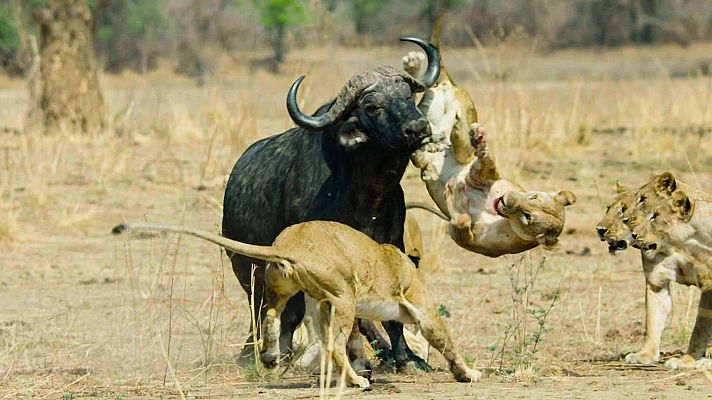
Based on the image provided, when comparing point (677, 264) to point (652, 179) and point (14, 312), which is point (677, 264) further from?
point (14, 312)

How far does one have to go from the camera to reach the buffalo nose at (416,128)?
22.9ft

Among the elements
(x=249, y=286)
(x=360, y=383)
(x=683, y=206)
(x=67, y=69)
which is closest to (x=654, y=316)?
(x=683, y=206)

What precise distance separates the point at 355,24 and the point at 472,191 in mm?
44920

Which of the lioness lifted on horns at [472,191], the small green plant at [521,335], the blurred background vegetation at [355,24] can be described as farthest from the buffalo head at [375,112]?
the blurred background vegetation at [355,24]

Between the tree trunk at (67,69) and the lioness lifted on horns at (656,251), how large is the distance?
1280cm

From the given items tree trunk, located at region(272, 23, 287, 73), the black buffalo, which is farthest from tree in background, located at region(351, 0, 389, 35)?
the black buffalo

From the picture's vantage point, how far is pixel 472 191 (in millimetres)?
7305

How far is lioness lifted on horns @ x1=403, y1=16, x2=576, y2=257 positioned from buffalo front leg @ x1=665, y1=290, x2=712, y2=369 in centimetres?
106

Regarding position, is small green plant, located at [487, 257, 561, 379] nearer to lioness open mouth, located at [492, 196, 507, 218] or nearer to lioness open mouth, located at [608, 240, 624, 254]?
lioness open mouth, located at [608, 240, 624, 254]

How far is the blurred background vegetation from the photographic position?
42.1 m

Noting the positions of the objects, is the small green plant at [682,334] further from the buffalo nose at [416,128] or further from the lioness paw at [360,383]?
the lioness paw at [360,383]

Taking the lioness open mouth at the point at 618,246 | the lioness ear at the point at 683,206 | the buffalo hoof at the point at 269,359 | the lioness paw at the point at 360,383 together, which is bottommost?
the lioness paw at the point at 360,383

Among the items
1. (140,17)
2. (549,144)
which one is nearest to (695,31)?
(140,17)

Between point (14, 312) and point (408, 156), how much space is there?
407cm
